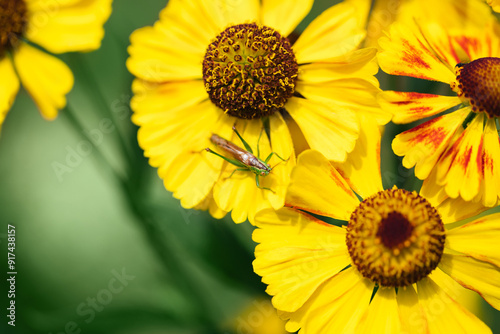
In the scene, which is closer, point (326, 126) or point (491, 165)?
point (491, 165)

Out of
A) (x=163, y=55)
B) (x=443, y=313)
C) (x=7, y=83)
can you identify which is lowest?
(x=443, y=313)

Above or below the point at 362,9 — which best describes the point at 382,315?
below

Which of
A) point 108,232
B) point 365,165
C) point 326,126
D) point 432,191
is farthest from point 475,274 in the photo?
point 108,232

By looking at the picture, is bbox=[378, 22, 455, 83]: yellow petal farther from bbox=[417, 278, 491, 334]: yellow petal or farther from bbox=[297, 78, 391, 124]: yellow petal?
bbox=[417, 278, 491, 334]: yellow petal

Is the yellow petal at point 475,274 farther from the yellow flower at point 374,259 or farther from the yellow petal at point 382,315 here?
the yellow petal at point 382,315

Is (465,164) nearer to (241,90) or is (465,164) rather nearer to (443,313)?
(443,313)

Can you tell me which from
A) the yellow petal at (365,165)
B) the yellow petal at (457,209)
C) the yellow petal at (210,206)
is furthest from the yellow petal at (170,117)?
the yellow petal at (457,209)

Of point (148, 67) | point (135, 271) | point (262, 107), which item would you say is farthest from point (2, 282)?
point (262, 107)
